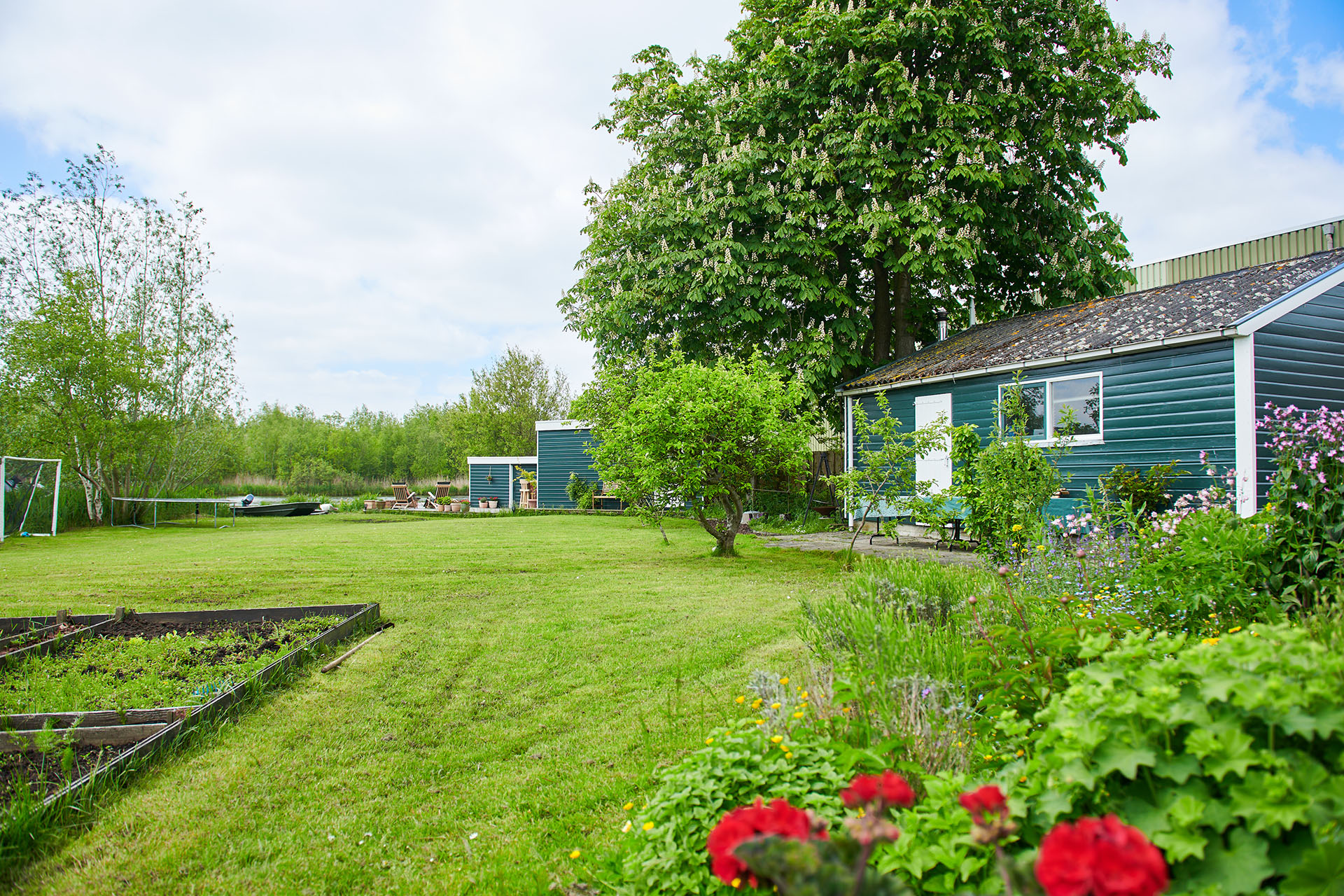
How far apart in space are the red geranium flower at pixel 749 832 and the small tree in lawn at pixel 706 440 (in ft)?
25.0

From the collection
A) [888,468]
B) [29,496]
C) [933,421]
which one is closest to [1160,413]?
[933,421]

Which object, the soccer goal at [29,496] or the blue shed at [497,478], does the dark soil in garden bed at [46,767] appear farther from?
the blue shed at [497,478]

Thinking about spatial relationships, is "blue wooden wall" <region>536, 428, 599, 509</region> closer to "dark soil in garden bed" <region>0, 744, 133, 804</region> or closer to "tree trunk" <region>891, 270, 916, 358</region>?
"tree trunk" <region>891, 270, 916, 358</region>

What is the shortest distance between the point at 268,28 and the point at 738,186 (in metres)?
8.41

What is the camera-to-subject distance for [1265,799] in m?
1.21

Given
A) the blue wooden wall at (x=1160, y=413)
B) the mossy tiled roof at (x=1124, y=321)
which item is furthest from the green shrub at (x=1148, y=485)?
the mossy tiled roof at (x=1124, y=321)

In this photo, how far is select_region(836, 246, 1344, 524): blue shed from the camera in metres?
8.48

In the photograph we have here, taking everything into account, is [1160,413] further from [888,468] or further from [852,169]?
[852,169]

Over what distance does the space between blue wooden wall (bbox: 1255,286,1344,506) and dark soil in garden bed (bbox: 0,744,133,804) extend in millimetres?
11041

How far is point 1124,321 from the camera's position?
10172 millimetres

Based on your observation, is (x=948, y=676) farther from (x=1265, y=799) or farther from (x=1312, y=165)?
(x=1312, y=165)

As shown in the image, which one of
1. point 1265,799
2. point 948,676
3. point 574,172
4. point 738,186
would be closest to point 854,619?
point 948,676

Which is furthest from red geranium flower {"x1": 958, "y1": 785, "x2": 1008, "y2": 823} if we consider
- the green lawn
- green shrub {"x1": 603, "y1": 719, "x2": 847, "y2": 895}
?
the green lawn

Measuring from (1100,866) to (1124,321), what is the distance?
11.4 metres
